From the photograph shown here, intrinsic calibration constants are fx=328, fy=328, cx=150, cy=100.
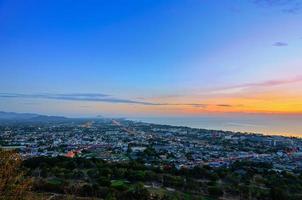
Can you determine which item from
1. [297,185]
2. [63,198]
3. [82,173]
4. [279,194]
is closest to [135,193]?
[63,198]

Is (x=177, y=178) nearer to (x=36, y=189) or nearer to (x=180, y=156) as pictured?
(x=36, y=189)

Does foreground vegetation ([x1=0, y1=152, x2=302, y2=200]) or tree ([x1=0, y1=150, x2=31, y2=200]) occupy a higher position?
tree ([x1=0, y1=150, x2=31, y2=200])

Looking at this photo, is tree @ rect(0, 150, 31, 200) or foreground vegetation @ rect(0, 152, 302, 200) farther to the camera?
foreground vegetation @ rect(0, 152, 302, 200)

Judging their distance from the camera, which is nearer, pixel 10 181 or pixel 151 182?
pixel 10 181

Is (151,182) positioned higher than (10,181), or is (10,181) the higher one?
(10,181)

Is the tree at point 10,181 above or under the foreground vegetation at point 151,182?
above

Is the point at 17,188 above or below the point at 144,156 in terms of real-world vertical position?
above

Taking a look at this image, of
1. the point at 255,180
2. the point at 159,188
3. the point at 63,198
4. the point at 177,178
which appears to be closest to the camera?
the point at 63,198

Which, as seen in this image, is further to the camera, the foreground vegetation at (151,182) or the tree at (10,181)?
the foreground vegetation at (151,182)
